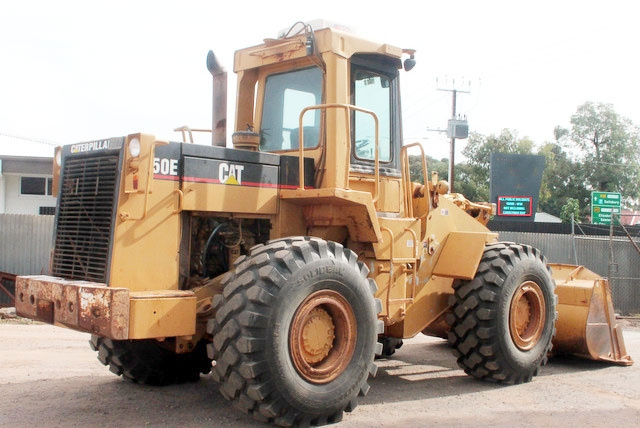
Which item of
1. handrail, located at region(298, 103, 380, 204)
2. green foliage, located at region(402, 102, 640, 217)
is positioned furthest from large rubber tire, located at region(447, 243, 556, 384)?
green foliage, located at region(402, 102, 640, 217)

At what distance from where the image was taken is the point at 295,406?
17.5 feet

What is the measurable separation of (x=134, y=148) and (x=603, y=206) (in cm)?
3108

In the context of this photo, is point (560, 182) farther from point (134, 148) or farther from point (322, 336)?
point (134, 148)

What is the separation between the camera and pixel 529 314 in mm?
8031

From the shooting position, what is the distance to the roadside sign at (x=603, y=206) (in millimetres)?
31766

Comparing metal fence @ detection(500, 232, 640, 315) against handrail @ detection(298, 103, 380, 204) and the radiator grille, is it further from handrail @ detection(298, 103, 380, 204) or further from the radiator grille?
the radiator grille

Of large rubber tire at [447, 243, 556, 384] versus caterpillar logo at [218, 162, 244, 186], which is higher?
caterpillar logo at [218, 162, 244, 186]

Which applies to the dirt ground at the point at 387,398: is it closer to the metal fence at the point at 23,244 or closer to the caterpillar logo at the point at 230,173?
the caterpillar logo at the point at 230,173

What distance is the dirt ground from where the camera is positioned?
5891 millimetres

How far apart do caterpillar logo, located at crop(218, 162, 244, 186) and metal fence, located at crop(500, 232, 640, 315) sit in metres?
13.4

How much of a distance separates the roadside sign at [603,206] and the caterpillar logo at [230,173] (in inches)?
1126

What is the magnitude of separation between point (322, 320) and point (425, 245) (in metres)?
2.20

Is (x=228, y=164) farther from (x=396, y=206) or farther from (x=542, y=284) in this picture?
(x=542, y=284)

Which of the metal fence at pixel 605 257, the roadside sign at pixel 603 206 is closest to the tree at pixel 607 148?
the roadside sign at pixel 603 206
